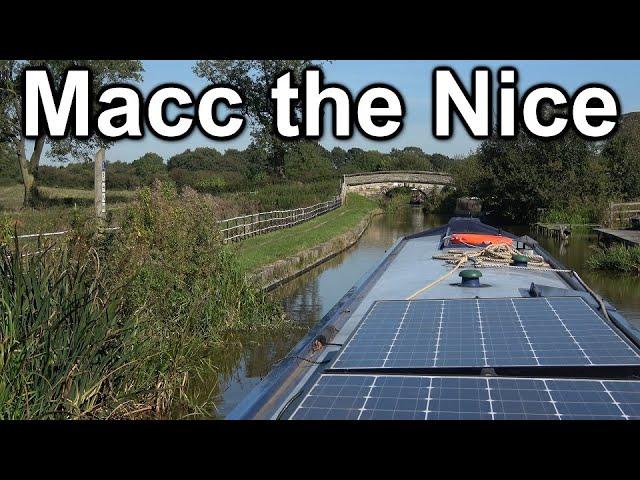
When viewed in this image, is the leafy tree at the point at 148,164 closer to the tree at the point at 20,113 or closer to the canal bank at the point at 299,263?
the tree at the point at 20,113

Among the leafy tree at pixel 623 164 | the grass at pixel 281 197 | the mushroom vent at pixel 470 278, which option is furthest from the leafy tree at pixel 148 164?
the mushroom vent at pixel 470 278

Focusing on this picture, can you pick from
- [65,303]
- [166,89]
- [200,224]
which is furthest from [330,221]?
[65,303]

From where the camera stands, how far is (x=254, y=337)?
33.6ft

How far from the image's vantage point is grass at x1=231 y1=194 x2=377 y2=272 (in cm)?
1561

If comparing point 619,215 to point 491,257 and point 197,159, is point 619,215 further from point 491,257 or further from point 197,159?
point 197,159

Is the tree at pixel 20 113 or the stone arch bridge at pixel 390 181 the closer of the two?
the tree at pixel 20 113

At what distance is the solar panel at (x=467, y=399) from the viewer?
10.9 ft

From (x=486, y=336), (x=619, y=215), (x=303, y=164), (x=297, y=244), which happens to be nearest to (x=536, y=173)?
(x=619, y=215)

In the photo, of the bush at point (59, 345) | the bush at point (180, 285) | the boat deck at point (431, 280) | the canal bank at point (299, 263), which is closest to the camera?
the bush at point (59, 345)

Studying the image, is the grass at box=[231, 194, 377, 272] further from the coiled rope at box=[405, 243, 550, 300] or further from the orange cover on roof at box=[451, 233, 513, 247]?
the coiled rope at box=[405, 243, 550, 300]

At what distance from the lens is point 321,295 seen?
46.9 ft

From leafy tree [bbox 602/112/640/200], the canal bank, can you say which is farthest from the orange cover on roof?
leafy tree [bbox 602/112/640/200]

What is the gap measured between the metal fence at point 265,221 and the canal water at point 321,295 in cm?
222

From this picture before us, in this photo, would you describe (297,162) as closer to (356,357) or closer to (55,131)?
(55,131)
